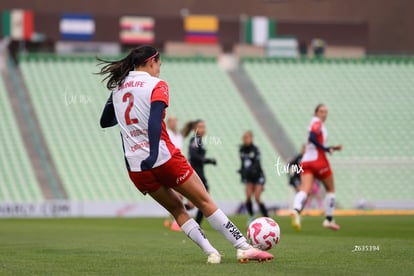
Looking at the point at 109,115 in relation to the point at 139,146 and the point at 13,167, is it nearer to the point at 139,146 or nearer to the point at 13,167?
the point at 139,146

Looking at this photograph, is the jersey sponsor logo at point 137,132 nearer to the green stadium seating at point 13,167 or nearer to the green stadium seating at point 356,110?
the green stadium seating at point 13,167

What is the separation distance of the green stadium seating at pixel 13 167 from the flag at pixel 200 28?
833 centimetres

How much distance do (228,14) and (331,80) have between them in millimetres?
5724

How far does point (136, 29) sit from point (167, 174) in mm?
28995

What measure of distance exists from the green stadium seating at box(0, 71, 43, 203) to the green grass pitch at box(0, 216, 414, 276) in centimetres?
1313

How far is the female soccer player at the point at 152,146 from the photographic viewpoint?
9289 mm

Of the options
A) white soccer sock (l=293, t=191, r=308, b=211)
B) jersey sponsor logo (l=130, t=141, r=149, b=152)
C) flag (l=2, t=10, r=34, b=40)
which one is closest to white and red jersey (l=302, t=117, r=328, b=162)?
white soccer sock (l=293, t=191, r=308, b=211)

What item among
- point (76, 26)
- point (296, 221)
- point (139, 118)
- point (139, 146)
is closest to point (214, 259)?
point (139, 146)

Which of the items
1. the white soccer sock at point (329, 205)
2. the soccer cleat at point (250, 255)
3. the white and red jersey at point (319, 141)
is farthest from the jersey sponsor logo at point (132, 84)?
the white soccer sock at point (329, 205)

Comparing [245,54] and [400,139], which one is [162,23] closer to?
[245,54]

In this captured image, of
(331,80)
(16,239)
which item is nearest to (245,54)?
(331,80)

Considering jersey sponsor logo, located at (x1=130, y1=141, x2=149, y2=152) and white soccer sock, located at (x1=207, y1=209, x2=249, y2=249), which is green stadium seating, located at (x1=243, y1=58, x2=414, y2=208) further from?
jersey sponsor logo, located at (x1=130, y1=141, x2=149, y2=152)

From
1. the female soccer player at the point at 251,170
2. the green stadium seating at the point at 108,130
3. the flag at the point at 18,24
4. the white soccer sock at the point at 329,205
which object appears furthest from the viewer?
the flag at the point at 18,24

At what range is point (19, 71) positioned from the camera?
35.9 m
